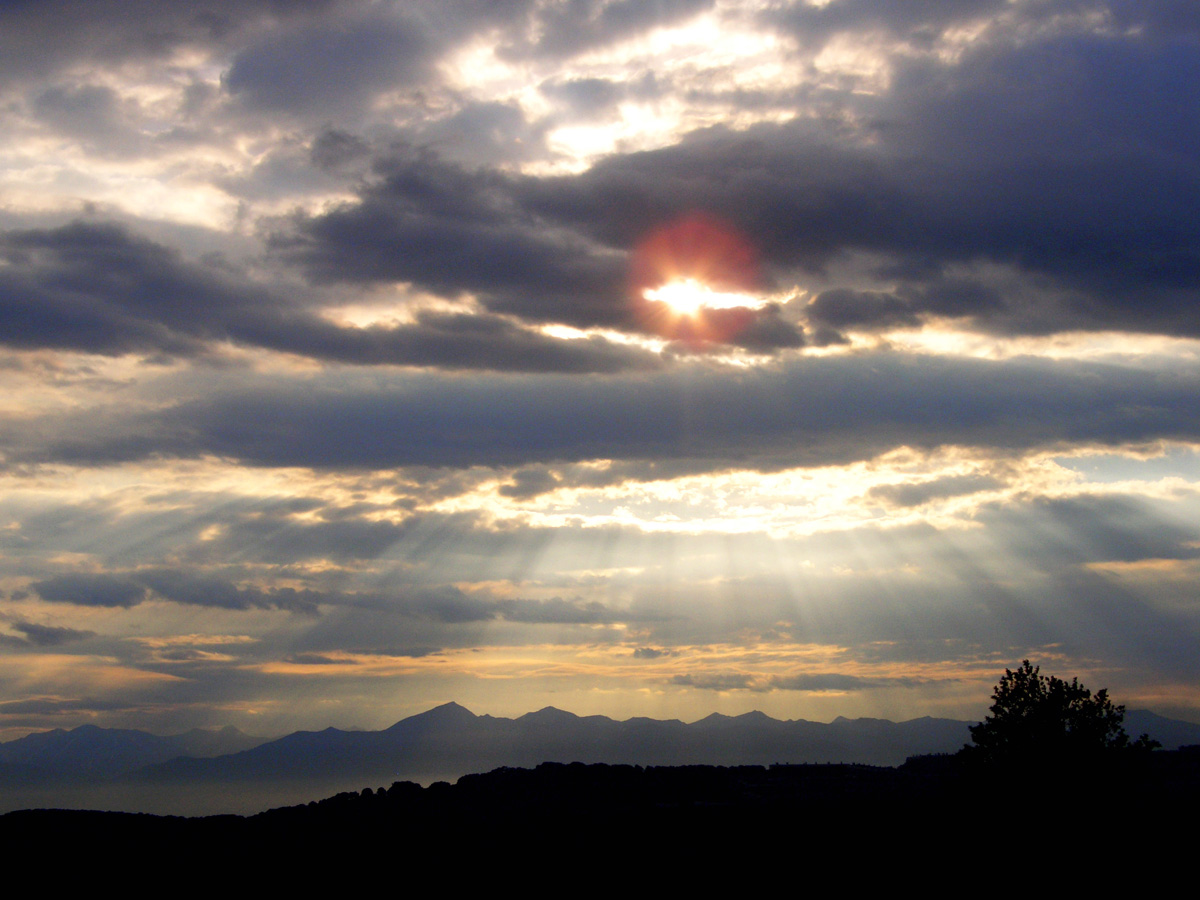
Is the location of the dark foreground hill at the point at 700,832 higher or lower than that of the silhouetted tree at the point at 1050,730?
lower

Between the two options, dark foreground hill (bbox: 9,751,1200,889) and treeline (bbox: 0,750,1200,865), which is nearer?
dark foreground hill (bbox: 9,751,1200,889)

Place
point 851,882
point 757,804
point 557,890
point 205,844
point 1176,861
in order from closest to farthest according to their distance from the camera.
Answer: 1. point 1176,861
2. point 851,882
3. point 557,890
4. point 205,844
5. point 757,804

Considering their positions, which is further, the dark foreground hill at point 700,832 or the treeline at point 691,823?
the treeline at point 691,823

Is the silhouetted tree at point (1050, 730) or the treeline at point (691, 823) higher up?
the silhouetted tree at point (1050, 730)

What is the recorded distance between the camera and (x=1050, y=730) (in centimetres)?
9331

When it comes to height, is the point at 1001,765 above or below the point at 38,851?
above

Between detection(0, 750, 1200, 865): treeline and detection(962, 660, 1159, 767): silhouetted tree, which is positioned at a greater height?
detection(962, 660, 1159, 767): silhouetted tree

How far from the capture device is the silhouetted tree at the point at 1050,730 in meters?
92.3

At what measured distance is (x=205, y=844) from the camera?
497ft

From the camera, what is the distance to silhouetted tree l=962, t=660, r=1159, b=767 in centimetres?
9231

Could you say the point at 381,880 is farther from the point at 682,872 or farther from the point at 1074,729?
the point at 1074,729

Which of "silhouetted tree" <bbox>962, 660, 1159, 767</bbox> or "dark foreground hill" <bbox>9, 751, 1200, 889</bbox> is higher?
"silhouetted tree" <bbox>962, 660, 1159, 767</bbox>

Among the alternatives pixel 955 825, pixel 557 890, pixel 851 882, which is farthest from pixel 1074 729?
pixel 557 890

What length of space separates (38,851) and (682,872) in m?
94.0
